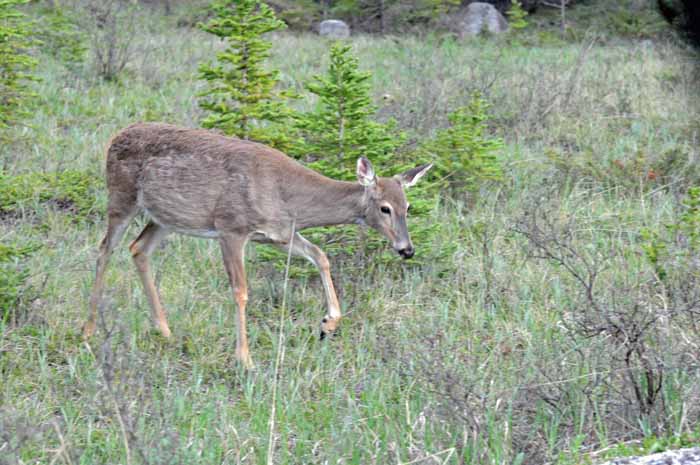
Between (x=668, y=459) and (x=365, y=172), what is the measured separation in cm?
333

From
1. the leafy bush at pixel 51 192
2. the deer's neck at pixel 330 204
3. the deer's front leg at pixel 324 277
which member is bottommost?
the leafy bush at pixel 51 192

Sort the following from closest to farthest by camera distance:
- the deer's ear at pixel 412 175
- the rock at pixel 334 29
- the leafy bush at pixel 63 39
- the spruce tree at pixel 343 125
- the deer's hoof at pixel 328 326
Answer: the deer's hoof at pixel 328 326 → the deer's ear at pixel 412 175 → the spruce tree at pixel 343 125 → the leafy bush at pixel 63 39 → the rock at pixel 334 29

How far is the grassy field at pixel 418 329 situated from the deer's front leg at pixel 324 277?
130mm

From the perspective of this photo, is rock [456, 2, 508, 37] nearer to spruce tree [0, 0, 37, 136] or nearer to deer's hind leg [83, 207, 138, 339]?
spruce tree [0, 0, 37, 136]

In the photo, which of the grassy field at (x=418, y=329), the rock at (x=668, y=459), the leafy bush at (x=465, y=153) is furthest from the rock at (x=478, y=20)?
the rock at (x=668, y=459)

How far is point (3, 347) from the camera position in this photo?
6129mm

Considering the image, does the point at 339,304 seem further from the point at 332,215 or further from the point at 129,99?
the point at 129,99

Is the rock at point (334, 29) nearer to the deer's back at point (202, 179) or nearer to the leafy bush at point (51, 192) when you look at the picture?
the leafy bush at point (51, 192)

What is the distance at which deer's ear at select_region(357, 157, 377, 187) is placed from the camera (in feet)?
22.4

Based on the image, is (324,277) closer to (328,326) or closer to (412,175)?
(328,326)

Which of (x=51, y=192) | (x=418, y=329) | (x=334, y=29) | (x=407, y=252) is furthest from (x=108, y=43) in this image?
(x=334, y=29)

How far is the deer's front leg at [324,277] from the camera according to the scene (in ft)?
21.7

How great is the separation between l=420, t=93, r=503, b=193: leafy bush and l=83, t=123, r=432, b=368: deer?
187cm

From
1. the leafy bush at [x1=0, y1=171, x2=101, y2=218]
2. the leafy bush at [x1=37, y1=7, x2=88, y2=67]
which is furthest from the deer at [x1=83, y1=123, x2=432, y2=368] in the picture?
the leafy bush at [x1=37, y1=7, x2=88, y2=67]
